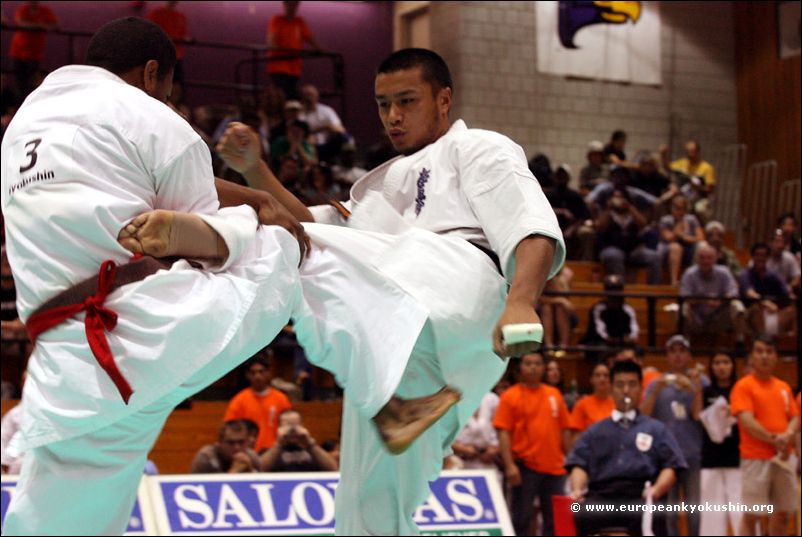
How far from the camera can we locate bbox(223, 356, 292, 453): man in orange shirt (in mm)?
9391

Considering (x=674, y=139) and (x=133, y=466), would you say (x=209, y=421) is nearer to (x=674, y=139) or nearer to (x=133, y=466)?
(x=133, y=466)

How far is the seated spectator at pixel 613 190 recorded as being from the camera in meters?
14.9

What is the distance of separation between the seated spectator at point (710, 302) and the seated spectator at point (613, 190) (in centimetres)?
195

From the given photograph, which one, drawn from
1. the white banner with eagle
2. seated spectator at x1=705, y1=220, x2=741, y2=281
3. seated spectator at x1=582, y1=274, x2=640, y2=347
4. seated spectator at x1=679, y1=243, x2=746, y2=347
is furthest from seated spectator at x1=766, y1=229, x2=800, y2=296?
the white banner with eagle

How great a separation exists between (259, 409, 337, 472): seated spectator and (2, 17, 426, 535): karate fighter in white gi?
5.20 metres

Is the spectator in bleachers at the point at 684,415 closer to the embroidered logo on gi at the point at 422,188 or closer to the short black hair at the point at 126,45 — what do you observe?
the embroidered logo on gi at the point at 422,188

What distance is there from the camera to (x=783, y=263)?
13805mm

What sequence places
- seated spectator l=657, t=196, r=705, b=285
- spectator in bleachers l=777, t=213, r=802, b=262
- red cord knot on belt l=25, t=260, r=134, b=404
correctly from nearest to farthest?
red cord knot on belt l=25, t=260, r=134, b=404 → spectator in bleachers l=777, t=213, r=802, b=262 → seated spectator l=657, t=196, r=705, b=285

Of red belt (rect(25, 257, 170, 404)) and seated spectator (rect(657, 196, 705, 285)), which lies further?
seated spectator (rect(657, 196, 705, 285))

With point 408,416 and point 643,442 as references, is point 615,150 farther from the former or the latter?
point 408,416

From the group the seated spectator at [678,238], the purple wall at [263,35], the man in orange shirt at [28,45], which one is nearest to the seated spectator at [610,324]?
the seated spectator at [678,238]

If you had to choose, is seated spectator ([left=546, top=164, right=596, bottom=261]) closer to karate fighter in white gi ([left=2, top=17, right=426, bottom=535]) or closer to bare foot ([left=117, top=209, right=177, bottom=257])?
karate fighter in white gi ([left=2, top=17, right=426, bottom=535])

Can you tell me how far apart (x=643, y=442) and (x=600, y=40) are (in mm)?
9707

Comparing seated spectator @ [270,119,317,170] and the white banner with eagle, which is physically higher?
the white banner with eagle
